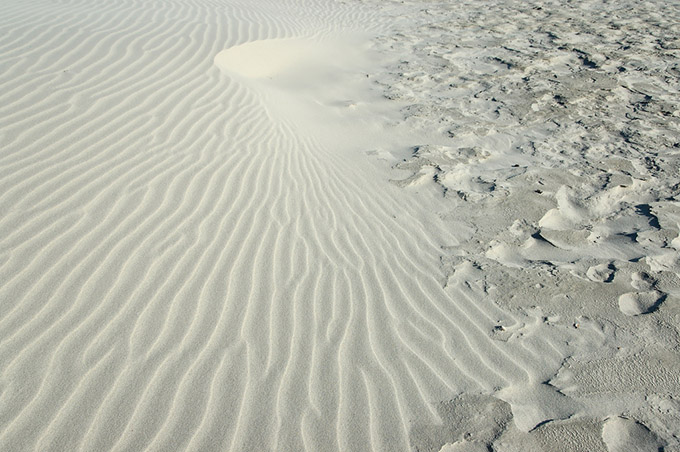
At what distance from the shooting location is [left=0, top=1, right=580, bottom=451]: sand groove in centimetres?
261

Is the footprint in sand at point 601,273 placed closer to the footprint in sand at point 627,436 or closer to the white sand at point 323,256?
the white sand at point 323,256

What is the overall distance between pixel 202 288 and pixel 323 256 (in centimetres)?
93

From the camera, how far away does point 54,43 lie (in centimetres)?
625

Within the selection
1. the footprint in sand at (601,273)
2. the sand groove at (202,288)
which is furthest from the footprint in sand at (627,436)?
the footprint in sand at (601,273)

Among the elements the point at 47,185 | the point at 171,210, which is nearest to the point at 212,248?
the point at 171,210

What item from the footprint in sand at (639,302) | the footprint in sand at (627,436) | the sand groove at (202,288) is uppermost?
the sand groove at (202,288)

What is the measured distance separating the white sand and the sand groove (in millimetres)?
15

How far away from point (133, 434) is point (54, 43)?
18.1 ft

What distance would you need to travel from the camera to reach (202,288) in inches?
133

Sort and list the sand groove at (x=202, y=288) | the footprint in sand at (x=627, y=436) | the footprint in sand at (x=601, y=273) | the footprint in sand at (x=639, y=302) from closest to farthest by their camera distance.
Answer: the footprint in sand at (x=627, y=436)
the sand groove at (x=202, y=288)
the footprint in sand at (x=639, y=302)
the footprint in sand at (x=601, y=273)

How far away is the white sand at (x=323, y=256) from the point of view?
2623 mm

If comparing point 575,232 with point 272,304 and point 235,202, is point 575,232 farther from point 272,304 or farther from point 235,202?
point 235,202

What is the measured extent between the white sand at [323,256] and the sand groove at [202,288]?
0.02 metres

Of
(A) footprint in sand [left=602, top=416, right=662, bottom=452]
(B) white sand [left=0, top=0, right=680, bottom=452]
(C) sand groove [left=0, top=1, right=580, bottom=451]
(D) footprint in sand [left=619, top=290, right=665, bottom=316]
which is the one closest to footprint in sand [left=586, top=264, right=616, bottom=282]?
(B) white sand [left=0, top=0, right=680, bottom=452]
